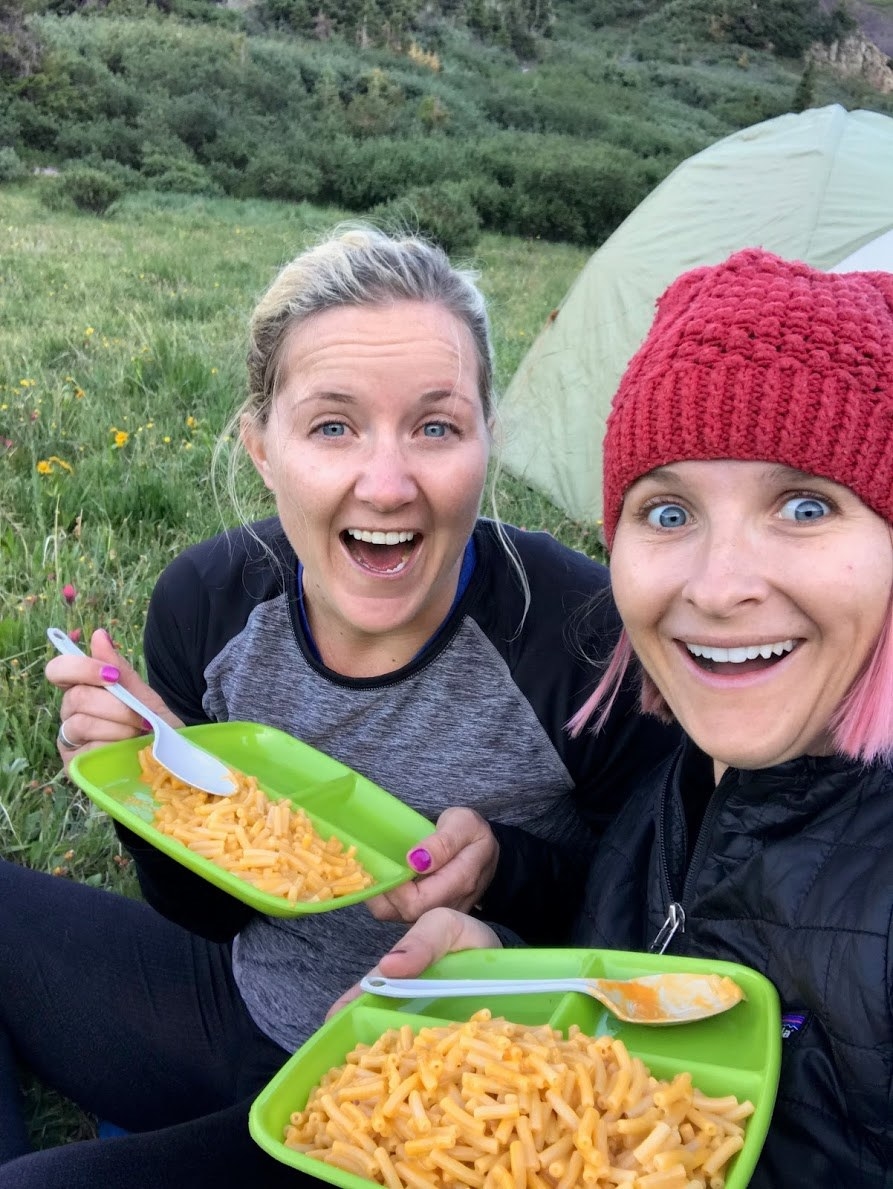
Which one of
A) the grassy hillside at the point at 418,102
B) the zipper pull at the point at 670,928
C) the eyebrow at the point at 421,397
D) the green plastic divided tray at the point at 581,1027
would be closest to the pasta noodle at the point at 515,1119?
the green plastic divided tray at the point at 581,1027

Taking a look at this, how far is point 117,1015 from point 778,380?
192cm

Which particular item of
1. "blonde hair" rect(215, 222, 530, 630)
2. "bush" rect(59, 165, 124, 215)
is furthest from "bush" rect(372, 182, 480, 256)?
"blonde hair" rect(215, 222, 530, 630)

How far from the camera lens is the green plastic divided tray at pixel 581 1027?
136 cm

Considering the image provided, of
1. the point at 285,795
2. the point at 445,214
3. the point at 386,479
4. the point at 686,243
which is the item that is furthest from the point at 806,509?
the point at 445,214

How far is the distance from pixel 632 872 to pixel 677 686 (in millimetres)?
424

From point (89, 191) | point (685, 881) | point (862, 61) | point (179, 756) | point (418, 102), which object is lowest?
point (89, 191)

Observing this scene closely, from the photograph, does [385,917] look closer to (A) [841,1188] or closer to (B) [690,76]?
(A) [841,1188]

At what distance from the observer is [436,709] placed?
2.20 metres

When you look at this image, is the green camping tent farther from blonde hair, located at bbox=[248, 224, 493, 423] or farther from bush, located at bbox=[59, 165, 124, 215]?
bush, located at bbox=[59, 165, 124, 215]

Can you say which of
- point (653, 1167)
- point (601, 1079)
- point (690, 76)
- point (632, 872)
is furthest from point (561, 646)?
point (690, 76)

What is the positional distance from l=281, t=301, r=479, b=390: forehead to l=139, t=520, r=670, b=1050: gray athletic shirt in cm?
43

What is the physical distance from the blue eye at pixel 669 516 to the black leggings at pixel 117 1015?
139 centimetres

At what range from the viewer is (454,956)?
175 cm

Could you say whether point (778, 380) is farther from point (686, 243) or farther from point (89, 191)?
point (89, 191)
